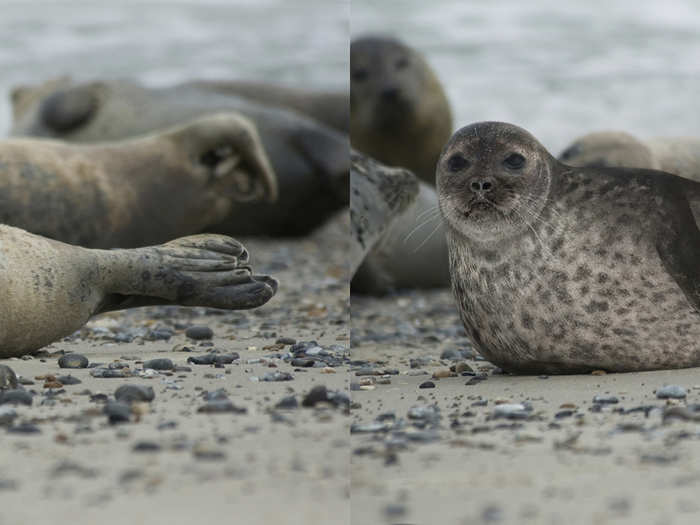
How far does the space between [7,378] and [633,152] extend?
3.61 metres

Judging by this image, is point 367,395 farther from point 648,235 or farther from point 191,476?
point 191,476

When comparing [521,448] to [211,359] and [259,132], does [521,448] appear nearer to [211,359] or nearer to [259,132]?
[211,359]

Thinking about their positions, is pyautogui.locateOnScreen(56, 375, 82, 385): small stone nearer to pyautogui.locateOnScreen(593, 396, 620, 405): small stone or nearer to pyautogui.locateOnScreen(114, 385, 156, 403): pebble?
pyautogui.locateOnScreen(114, 385, 156, 403): pebble

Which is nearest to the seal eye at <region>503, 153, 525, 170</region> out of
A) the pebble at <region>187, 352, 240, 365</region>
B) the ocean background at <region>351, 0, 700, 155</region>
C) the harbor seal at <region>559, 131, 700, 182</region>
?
the pebble at <region>187, 352, 240, 365</region>

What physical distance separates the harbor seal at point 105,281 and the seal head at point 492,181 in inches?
30.7

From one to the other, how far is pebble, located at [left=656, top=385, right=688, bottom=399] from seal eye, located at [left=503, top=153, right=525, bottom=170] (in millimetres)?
870

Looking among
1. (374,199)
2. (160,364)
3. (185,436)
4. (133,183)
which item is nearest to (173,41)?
(133,183)

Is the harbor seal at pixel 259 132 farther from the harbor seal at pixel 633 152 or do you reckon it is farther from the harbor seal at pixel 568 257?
the harbor seal at pixel 568 257

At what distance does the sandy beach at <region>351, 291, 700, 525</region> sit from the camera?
7.02ft

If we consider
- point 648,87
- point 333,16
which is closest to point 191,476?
point 648,87

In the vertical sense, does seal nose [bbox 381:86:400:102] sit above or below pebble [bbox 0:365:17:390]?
above

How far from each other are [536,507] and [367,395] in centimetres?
140

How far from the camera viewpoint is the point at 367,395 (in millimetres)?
3512

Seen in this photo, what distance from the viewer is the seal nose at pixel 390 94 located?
8477 mm
